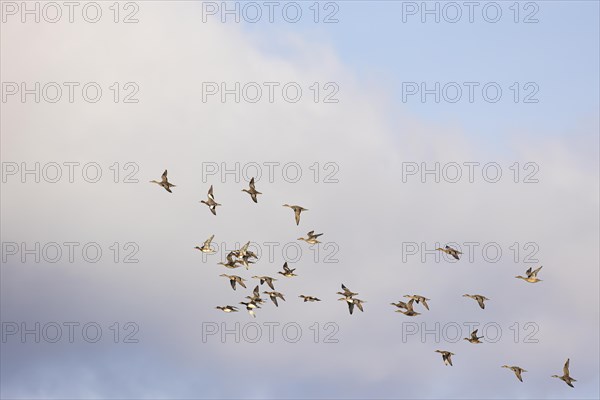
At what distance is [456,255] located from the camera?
150500mm

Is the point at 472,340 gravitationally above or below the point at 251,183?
below

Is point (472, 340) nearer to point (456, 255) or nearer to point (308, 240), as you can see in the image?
point (456, 255)

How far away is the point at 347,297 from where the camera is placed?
526 ft

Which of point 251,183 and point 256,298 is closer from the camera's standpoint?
point 251,183

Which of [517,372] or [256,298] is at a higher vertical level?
[256,298]

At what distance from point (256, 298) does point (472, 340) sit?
26.3m

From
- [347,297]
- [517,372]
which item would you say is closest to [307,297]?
[347,297]

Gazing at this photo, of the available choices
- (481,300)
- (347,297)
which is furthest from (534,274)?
(347,297)

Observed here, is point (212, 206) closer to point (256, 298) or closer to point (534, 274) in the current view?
point (256, 298)

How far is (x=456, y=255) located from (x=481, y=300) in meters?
6.43

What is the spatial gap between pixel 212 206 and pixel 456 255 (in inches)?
1118

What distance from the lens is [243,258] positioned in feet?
512

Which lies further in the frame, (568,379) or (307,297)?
(307,297)

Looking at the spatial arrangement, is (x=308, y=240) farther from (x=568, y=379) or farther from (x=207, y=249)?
(x=568, y=379)
